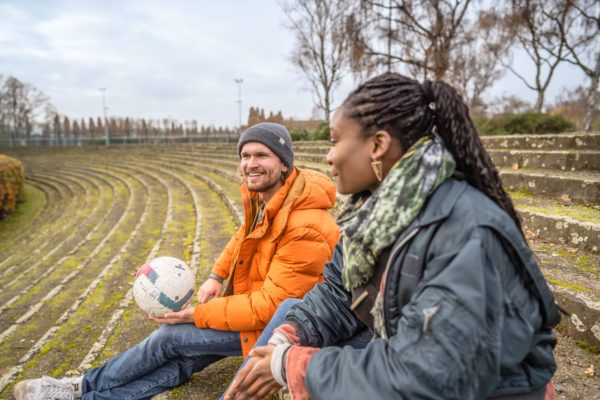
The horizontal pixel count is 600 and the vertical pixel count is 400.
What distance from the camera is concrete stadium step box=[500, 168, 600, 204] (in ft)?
11.6

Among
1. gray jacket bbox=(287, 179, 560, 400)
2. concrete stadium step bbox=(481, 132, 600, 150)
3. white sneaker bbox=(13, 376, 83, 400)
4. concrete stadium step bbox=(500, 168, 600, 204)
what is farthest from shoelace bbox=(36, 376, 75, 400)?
concrete stadium step bbox=(481, 132, 600, 150)

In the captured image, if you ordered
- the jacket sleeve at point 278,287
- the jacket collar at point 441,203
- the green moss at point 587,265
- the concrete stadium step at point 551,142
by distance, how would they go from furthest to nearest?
the concrete stadium step at point 551,142
the green moss at point 587,265
the jacket sleeve at point 278,287
the jacket collar at point 441,203

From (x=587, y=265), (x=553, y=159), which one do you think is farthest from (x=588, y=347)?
(x=553, y=159)

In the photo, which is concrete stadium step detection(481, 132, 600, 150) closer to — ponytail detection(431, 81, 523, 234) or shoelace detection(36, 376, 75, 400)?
ponytail detection(431, 81, 523, 234)

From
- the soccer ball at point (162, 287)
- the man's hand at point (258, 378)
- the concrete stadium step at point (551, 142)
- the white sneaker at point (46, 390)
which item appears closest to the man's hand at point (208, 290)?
the soccer ball at point (162, 287)

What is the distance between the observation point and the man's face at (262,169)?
8.57 ft

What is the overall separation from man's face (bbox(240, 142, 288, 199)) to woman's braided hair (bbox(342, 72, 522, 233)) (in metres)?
1.34

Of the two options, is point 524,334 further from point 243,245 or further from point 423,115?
point 243,245

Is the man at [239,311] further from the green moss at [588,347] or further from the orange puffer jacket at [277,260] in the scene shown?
the green moss at [588,347]

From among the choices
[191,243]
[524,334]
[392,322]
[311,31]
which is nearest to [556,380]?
[524,334]

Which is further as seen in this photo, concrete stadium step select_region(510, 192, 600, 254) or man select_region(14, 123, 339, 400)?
concrete stadium step select_region(510, 192, 600, 254)

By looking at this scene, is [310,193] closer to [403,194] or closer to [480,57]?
[403,194]

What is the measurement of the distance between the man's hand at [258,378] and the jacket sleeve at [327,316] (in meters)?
0.24

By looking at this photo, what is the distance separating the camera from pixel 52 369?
3.74 metres
